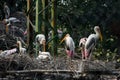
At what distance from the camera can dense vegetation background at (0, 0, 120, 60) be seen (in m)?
16.0

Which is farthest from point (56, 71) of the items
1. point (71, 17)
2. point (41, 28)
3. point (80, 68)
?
point (71, 17)

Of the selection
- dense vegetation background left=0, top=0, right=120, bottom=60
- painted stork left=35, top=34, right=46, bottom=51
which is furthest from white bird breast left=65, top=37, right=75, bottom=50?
dense vegetation background left=0, top=0, right=120, bottom=60

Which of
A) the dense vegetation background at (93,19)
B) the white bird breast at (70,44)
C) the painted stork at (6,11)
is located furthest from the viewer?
the painted stork at (6,11)

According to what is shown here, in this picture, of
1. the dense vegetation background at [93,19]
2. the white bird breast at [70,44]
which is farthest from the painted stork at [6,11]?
the white bird breast at [70,44]

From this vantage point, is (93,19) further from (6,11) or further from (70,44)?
(6,11)

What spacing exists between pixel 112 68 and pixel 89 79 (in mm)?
593

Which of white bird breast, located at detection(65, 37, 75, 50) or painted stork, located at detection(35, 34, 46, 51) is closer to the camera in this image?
white bird breast, located at detection(65, 37, 75, 50)

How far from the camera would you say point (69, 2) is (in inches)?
695

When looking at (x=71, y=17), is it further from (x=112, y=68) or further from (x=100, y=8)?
(x=112, y=68)

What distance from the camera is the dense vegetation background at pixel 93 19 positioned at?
52.3 feet

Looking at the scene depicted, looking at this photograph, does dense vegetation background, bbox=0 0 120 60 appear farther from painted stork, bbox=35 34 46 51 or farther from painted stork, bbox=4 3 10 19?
painted stork, bbox=4 3 10 19

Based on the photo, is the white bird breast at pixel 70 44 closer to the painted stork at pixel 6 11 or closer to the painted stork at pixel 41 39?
the painted stork at pixel 41 39

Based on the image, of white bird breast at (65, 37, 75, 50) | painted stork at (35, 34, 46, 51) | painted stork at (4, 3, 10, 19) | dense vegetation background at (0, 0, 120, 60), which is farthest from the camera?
painted stork at (4, 3, 10, 19)

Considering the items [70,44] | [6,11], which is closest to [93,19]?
[70,44]
